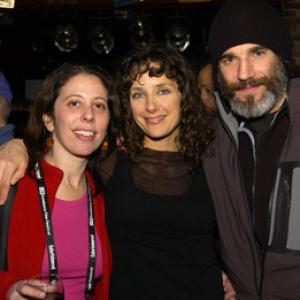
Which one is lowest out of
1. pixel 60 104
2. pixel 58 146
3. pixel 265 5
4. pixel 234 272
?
pixel 234 272

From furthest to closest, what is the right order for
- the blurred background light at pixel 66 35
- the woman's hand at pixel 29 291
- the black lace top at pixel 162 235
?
the blurred background light at pixel 66 35
the black lace top at pixel 162 235
the woman's hand at pixel 29 291

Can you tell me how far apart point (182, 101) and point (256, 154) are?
0.52 meters

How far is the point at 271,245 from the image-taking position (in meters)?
2.01

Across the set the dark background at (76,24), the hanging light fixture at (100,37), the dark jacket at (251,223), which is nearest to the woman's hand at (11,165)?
the dark jacket at (251,223)

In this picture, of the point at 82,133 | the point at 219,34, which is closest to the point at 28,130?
the point at 82,133

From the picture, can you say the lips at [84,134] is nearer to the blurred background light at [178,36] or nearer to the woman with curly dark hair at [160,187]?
the woman with curly dark hair at [160,187]

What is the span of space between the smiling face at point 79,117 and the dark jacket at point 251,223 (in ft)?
2.00

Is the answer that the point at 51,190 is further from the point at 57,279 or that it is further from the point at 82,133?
the point at 57,279

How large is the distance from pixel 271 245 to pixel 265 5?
1292 mm

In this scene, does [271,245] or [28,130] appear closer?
[271,245]

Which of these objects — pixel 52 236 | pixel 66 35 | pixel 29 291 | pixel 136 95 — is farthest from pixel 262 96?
pixel 66 35

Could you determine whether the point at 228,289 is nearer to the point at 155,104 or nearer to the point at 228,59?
the point at 155,104

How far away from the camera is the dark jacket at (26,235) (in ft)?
6.54

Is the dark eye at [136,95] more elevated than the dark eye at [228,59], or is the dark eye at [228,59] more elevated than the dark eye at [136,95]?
the dark eye at [228,59]
